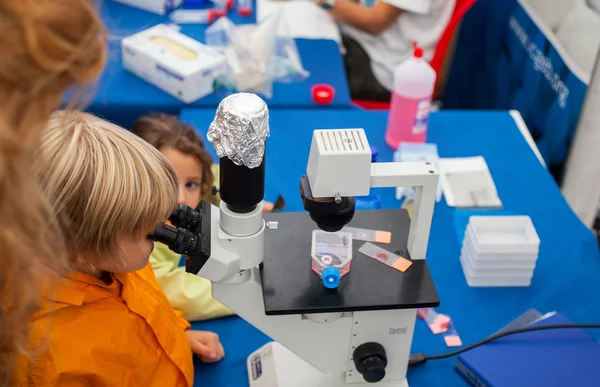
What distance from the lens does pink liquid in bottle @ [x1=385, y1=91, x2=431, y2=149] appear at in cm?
173

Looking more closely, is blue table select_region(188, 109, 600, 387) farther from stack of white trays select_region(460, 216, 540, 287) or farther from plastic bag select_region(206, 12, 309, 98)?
plastic bag select_region(206, 12, 309, 98)

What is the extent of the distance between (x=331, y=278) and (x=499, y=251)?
0.55 m

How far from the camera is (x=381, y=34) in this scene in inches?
104

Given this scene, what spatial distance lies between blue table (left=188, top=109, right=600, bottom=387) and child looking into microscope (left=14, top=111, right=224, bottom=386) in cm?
17

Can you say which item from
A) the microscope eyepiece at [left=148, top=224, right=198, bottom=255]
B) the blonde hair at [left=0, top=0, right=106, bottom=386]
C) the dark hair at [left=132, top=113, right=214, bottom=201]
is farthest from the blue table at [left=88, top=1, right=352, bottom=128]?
the blonde hair at [left=0, top=0, right=106, bottom=386]

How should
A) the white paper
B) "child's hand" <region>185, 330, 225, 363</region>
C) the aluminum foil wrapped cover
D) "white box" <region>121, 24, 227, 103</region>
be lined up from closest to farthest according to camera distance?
the aluminum foil wrapped cover → "child's hand" <region>185, 330, 225, 363</region> → the white paper → "white box" <region>121, 24, 227, 103</region>

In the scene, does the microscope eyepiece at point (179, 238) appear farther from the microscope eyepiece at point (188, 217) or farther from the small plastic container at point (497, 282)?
the small plastic container at point (497, 282)

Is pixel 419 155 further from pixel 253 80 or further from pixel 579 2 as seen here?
pixel 579 2

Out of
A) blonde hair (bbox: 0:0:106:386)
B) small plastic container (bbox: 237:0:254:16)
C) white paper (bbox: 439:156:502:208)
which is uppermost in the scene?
blonde hair (bbox: 0:0:106:386)

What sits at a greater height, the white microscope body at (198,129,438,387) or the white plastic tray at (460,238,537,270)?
the white microscope body at (198,129,438,387)

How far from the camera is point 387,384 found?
3.65 ft

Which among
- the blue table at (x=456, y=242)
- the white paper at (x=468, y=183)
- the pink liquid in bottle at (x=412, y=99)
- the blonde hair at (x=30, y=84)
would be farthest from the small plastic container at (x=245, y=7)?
the blonde hair at (x=30, y=84)

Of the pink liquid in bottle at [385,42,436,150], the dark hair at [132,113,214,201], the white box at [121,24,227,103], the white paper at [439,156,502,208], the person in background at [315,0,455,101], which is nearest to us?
the dark hair at [132,113,214,201]

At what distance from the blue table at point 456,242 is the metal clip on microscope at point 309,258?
0.45 ft
